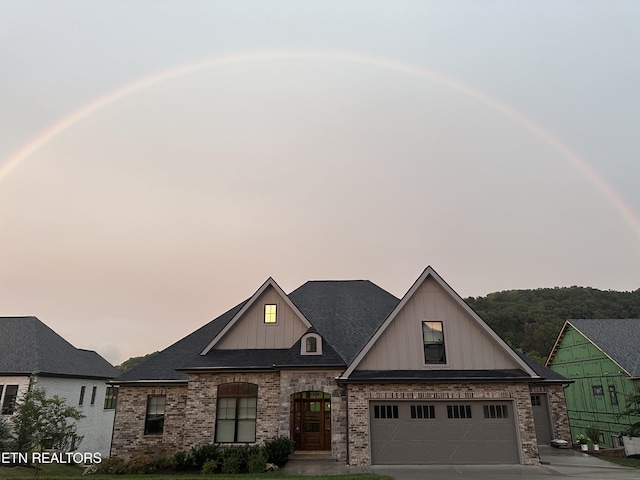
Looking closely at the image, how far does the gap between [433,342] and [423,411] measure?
2.72 meters

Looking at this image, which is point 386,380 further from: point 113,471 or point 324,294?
point 113,471

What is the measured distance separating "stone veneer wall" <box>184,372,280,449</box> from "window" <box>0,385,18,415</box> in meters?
12.7

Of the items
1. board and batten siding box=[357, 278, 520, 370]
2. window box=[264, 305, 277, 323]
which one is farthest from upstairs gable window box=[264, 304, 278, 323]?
board and batten siding box=[357, 278, 520, 370]

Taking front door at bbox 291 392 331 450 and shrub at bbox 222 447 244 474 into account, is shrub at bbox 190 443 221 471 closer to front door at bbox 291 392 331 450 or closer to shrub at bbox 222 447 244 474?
shrub at bbox 222 447 244 474

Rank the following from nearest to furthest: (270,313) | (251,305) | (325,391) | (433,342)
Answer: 1. (325,391)
2. (433,342)
3. (251,305)
4. (270,313)

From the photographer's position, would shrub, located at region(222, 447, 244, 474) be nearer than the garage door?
Yes

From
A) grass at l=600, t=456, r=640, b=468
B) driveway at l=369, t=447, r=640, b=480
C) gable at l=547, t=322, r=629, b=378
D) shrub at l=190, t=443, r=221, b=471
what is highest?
gable at l=547, t=322, r=629, b=378

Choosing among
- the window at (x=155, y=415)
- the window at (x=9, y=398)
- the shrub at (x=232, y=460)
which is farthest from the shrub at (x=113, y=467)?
the window at (x=9, y=398)

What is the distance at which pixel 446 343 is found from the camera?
664 inches

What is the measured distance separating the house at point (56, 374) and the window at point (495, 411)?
23371mm

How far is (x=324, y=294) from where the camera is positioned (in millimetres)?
24516

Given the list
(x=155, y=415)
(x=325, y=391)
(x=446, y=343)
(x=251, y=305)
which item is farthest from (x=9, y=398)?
(x=446, y=343)

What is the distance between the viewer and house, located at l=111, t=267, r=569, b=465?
15945mm

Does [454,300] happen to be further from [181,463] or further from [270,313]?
[181,463]
